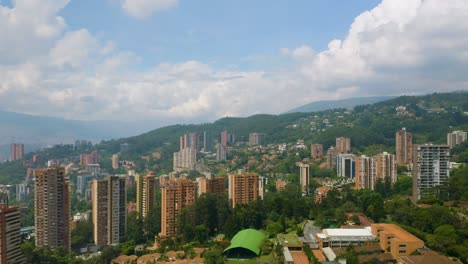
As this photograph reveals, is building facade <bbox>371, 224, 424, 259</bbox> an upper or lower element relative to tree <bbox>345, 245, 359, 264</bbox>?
upper

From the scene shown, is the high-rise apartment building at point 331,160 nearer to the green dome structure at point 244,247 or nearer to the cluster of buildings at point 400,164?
the cluster of buildings at point 400,164

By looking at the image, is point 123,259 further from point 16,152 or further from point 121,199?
point 16,152

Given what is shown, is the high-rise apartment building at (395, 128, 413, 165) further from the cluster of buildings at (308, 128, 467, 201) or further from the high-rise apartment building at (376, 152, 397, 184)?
the high-rise apartment building at (376, 152, 397, 184)

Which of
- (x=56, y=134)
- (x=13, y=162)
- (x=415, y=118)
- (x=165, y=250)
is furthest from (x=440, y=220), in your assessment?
(x=56, y=134)

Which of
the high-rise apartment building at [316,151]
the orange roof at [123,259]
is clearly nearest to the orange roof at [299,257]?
the orange roof at [123,259]

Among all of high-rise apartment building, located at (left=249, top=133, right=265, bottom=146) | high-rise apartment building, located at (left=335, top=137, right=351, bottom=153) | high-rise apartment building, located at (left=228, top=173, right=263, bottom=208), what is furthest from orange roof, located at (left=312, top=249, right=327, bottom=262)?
high-rise apartment building, located at (left=249, top=133, right=265, bottom=146)

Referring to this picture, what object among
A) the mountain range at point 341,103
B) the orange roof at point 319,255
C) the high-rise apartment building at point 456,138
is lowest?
the orange roof at point 319,255

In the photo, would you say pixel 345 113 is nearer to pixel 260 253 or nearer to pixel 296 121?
pixel 296 121
